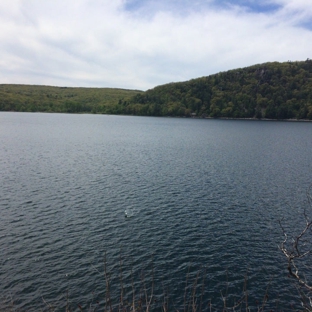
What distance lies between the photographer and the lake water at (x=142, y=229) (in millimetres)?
20297

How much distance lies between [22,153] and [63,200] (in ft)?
121

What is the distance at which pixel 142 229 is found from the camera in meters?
28.8

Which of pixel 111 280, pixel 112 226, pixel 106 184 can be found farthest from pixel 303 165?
pixel 111 280

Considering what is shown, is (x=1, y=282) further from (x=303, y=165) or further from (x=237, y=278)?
(x=303, y=165)

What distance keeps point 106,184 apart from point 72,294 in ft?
83.5

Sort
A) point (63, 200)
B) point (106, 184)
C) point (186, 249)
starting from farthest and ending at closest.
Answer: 1. point (106, 184)
2. point (63, 200)
3. point (186, 249)

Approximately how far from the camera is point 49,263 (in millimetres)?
22469

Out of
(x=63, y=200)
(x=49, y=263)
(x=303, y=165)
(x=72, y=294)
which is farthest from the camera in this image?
(x=303, y=165)

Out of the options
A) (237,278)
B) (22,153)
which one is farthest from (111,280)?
(22,153)

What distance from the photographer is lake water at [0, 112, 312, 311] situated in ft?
66.6

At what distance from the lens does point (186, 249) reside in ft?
83.3

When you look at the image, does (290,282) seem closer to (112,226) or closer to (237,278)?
(237,278)

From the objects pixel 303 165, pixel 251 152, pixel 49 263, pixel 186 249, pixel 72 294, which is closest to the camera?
pixel 72 294

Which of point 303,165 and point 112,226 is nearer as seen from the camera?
point 112,226
